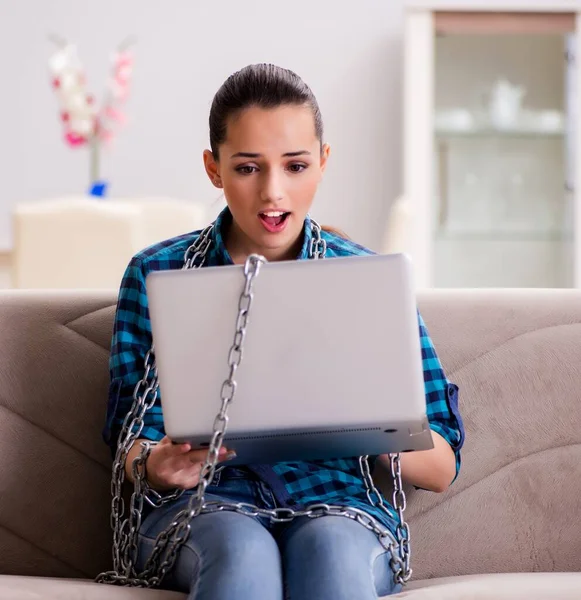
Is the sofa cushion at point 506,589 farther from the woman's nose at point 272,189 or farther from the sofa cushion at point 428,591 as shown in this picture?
the woman's nose at point 272,189

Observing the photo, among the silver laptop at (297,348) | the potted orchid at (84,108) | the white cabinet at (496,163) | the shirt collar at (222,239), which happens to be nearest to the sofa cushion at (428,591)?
the silver laptop at (297,348)

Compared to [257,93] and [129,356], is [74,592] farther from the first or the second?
[257,93]

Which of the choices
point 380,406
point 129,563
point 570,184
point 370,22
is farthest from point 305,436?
point 370,22

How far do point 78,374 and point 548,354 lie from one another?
2.49ft

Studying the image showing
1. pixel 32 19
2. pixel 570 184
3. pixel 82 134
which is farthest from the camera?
pixel 32 19

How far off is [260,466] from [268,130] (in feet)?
1.53

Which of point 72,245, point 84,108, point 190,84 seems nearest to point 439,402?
point 72,245

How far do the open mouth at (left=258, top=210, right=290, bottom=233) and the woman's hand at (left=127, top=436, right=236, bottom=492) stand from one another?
35 cm

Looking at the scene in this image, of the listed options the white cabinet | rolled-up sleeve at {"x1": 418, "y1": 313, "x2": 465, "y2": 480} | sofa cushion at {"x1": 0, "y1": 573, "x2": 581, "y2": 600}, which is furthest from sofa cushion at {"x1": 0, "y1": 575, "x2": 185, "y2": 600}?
the white cabinet

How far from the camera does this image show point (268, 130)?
1.38 m

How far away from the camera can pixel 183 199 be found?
4770 millimetres

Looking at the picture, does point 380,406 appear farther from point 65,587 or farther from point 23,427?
point 23,427

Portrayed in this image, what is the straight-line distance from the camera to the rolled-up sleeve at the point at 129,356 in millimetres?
1403

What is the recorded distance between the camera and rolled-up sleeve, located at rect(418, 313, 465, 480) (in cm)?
143
